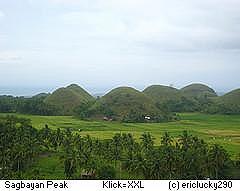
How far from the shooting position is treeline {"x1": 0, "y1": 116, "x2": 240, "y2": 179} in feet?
56.9

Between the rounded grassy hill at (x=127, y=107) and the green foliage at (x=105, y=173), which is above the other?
the rounded grassy hill at (x=127, y=107)

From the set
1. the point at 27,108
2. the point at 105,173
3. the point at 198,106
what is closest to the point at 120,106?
the point at 27,108

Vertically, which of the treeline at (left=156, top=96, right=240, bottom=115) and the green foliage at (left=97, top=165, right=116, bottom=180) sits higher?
the treeline at (left=156, top=96, right=240, bottom=115)

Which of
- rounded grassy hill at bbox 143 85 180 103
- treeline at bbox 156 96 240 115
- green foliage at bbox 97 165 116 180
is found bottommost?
green foliage at bbox 97 165 116 180

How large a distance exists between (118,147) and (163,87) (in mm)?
62527

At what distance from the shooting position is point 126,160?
19.1m

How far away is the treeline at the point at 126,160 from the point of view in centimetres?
1733

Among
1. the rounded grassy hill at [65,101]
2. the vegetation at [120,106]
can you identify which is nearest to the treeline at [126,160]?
the vegetation at [120,106]

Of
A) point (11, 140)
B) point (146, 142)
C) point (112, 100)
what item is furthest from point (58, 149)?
point (112, 100)

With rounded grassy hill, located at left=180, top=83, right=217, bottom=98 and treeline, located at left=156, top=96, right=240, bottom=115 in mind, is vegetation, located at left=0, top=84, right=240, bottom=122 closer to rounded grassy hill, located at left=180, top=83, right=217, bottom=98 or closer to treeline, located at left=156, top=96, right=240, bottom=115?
treeline, located at left=156, top=96, right=240, bottom=115
